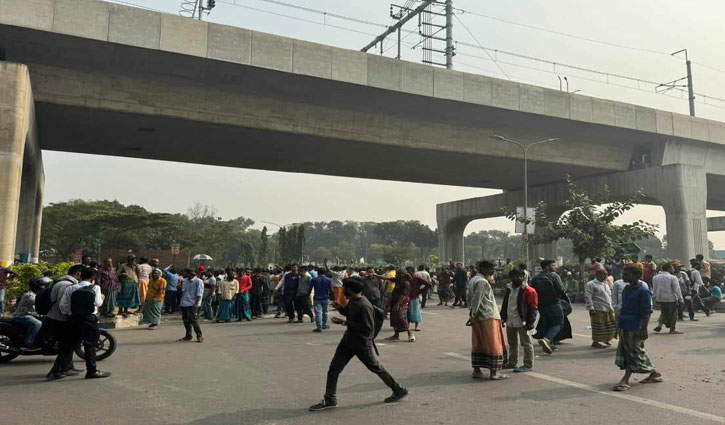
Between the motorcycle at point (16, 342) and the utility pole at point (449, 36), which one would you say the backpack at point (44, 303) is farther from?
the utility pole at point (449, 36)

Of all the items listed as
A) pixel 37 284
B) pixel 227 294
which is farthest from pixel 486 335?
pixel 227 294

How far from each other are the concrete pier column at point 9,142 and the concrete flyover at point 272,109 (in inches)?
1.9

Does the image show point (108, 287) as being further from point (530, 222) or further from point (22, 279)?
point (530, 222)

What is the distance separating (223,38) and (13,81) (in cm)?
648

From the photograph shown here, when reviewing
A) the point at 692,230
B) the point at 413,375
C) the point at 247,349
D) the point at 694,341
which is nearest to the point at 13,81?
the point at 247,349

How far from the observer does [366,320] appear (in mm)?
6180

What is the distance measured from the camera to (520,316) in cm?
817

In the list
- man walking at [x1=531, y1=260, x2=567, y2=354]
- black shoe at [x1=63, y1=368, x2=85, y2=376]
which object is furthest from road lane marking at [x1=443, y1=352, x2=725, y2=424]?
black shoe at [x1=63, y1=368, x2=85, y2=376]

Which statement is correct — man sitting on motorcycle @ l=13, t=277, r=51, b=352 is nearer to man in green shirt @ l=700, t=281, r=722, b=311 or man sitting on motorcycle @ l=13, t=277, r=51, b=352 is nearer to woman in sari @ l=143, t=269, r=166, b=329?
woman in sari @ l=143, t=269, r=166, b=329

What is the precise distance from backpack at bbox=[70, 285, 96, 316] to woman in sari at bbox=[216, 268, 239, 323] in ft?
27.8

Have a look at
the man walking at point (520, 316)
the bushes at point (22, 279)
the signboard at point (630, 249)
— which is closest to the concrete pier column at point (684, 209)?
the signboard at point (630, 249)

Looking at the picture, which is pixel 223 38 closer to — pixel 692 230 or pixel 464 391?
pixel 464 391

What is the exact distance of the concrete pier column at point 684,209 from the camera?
2867 cm

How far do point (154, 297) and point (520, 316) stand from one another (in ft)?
31.9
